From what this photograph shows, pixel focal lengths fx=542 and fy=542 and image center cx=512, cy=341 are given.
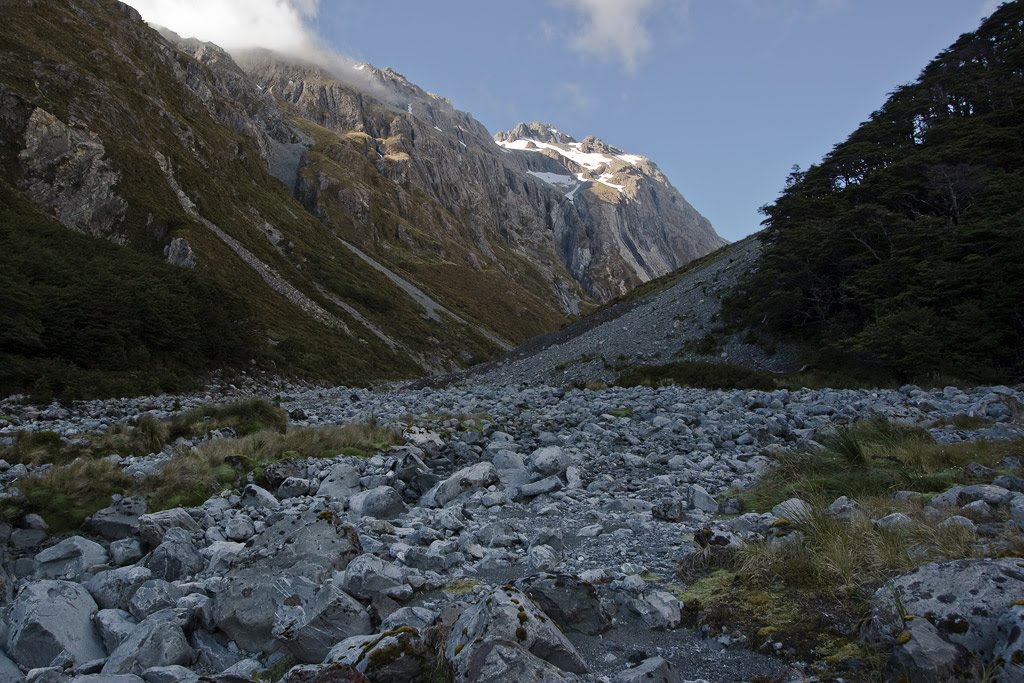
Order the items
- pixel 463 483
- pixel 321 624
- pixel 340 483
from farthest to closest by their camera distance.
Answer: pixel 340 483
pixel 463 483
pixel 321 624

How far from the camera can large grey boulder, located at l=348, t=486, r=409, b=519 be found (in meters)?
7.54

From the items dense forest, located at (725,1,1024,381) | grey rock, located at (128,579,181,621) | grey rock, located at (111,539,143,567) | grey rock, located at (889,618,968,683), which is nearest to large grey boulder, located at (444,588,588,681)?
grey rock, located at (889,618,968,683)

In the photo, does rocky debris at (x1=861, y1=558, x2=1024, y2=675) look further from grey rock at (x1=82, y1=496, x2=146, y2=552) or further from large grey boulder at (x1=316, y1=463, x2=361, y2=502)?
grey rock at (x1=82, y1=496, x2=146, y2=552)

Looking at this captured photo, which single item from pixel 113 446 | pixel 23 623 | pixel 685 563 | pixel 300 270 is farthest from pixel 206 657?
pixel 300 270

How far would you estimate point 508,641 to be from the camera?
319 centimetres

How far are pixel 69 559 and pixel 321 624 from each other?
391 centimetres

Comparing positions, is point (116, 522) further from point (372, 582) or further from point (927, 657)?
point (927, 657)

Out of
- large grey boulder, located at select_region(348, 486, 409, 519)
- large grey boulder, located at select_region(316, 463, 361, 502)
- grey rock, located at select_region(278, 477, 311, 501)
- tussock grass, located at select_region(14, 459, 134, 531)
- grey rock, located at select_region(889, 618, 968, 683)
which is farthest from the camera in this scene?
grey rock, located at select_region(278, 477, 311, 501)

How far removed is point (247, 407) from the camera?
17734mm

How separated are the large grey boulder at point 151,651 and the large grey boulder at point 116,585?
104 centimetres

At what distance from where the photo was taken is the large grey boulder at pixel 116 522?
6.88 m

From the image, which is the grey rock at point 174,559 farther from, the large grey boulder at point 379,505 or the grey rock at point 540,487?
the grey rock at point 540,487

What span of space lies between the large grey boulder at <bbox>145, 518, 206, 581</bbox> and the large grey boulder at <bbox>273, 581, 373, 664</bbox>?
2095mm

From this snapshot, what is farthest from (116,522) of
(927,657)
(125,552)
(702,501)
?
(927,657)
